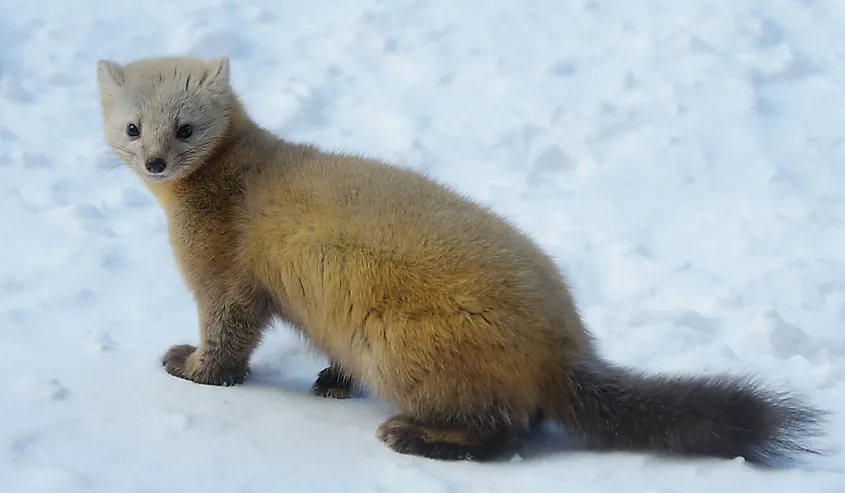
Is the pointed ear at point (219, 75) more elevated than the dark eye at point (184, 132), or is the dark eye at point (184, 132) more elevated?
the pointed ear at point (219, 75)

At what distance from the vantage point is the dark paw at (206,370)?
4.33 meters

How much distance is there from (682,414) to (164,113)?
2.53 metres

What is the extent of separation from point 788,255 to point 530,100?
324cm

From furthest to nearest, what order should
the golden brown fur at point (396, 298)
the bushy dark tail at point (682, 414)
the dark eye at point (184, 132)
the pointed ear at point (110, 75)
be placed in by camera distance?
the pointed ear at point (110, 75) → the dark eye at point (184, 132) → the golden brown fur at point (396, 298) → the bushy dark tail at point (682, 414)

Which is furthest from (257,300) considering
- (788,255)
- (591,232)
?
(788,255)

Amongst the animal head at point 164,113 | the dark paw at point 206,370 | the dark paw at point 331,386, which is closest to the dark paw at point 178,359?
the dark paw at point 206,370

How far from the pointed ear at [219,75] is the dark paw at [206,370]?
4.07ft

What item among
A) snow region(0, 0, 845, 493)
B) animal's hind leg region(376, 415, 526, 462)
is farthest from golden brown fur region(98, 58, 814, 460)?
snow region(0, 0, 845, 493)

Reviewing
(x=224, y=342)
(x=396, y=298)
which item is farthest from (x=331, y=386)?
(x=396, y=298)

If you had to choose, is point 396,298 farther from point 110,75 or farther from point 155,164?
point 110,75

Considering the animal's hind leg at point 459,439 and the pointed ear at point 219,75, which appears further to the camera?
the pointed ear at point 219,75

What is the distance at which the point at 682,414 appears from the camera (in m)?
3.45

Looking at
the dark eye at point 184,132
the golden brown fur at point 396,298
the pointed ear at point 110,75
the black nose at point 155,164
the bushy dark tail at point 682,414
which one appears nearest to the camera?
the bushy dark tail at point 682,414

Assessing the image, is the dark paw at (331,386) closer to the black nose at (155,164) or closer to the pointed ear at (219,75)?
the black nose at (155,164)
